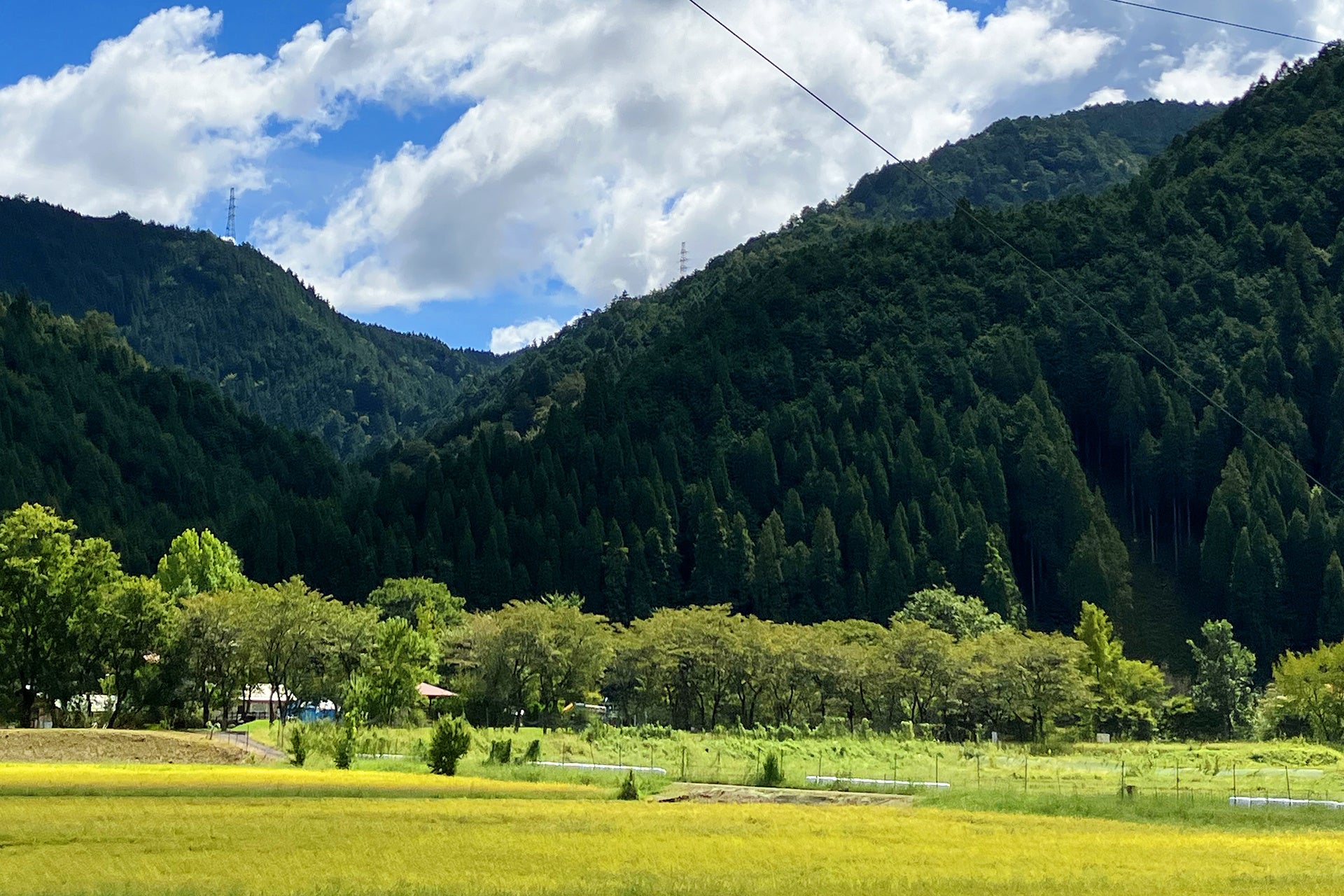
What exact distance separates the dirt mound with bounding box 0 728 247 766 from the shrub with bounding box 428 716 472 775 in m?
8.55

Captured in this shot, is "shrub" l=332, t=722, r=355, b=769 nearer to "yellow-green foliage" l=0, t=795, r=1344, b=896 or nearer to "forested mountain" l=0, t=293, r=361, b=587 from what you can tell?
"yellow-green foliage" l=0, t=795, r=1344, b=896

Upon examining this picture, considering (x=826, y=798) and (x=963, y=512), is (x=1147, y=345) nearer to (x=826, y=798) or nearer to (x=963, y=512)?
(x=963, y=512)

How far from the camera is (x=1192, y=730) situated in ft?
341

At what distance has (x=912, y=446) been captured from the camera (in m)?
146

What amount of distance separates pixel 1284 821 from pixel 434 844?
2703 cm

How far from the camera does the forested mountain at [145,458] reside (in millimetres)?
141250

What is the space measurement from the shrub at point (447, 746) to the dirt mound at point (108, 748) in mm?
8546

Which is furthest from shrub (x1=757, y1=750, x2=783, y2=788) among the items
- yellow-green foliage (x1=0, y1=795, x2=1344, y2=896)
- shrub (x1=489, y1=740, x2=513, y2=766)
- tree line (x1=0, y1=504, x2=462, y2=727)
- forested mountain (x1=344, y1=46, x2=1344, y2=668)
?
forested mountain (x1=344, y1=46, x2=1344, y2=668)

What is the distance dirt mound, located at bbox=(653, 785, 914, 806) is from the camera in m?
51.9

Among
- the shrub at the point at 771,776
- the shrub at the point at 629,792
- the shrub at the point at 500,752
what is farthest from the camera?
the shrub at the point at 500,752

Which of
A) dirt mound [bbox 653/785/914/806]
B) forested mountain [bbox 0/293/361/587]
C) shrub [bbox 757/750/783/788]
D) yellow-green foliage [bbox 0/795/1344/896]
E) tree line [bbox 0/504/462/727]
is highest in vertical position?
forested mountain [bbox 0/293/361/587]

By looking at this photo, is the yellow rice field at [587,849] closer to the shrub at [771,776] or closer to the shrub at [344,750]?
the shrub at [771,776]

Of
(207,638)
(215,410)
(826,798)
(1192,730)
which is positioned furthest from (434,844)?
(215,410)

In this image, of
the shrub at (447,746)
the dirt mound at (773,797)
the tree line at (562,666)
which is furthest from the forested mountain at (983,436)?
the shrub at (447,746)
